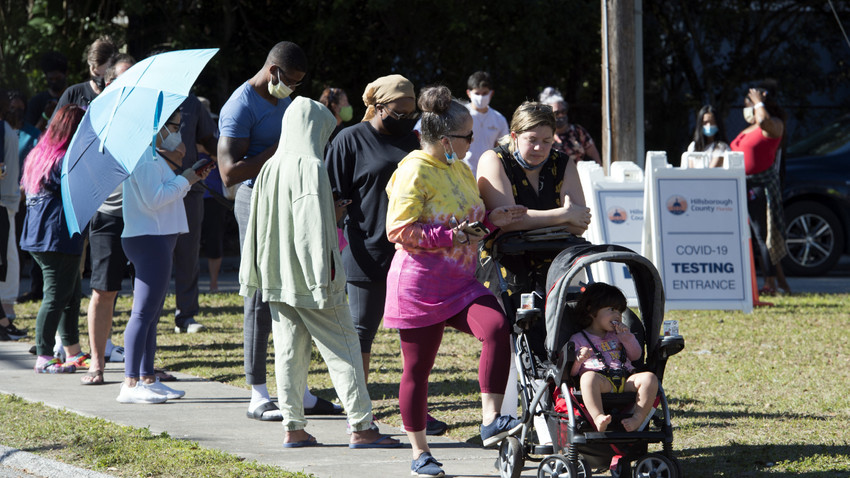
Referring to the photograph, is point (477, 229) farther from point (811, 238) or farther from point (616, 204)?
point (811, 238)

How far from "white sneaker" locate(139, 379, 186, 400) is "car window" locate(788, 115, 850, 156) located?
9.96 meters

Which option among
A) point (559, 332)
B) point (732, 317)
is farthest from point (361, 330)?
point (732, 317)

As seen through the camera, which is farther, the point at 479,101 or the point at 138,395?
the point at 479,101

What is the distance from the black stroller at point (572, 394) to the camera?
476cm

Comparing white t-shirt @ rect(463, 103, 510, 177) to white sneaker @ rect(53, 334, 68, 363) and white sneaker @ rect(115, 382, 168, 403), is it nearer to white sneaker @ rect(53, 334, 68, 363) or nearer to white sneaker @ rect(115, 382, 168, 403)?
white sneaker @ rect(53, 334, 68, 363)

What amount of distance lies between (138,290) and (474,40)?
431 inches

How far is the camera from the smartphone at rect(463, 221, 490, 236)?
16.6 feet

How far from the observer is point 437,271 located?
523 cm

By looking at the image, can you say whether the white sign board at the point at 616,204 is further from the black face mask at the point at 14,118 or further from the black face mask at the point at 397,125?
the black face mask at the point at 14,118

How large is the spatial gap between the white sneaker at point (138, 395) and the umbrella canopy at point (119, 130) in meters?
1.36

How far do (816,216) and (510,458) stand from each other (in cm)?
988

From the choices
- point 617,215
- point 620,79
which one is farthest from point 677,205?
point 620,79

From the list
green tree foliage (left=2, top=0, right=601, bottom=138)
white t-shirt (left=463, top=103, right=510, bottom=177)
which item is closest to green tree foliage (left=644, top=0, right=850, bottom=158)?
green tree foliage (left=2, top=0, right=601, bottom=138)

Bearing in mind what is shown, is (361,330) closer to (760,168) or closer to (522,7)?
(760,168)
